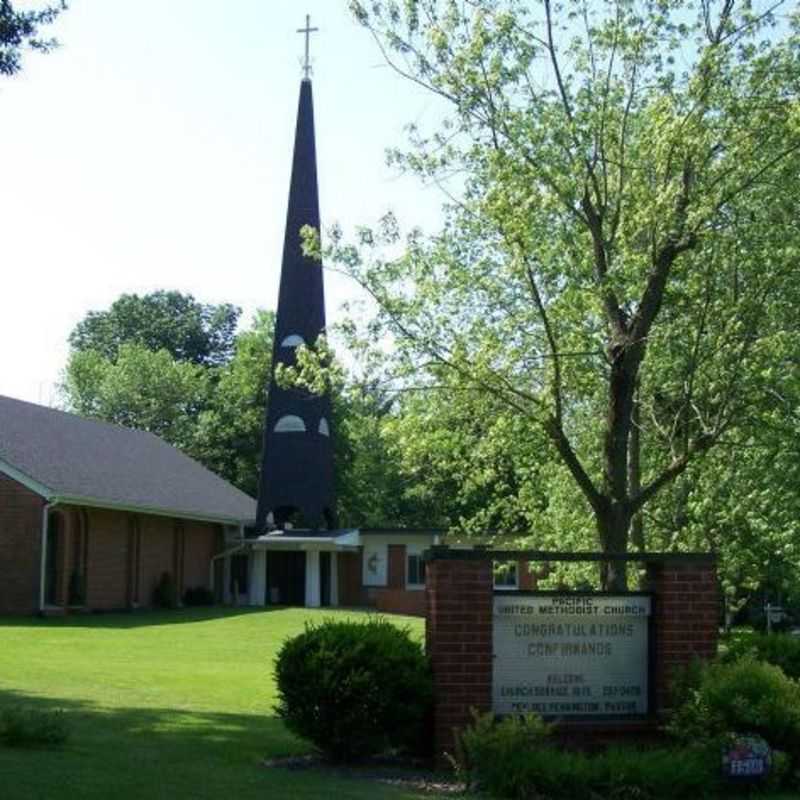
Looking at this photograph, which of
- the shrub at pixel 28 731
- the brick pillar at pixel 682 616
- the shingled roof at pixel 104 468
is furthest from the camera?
the shingled roof at pixel 104 468

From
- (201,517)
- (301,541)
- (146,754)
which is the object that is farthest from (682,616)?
(301,541)

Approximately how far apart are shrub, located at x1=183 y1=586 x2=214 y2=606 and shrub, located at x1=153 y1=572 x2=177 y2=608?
78.8 inches

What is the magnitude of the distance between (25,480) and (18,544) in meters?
1.65

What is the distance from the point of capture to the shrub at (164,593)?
4012 cm

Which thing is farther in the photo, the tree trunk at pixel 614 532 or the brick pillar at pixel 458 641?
the tree trunk at pixel 614 532

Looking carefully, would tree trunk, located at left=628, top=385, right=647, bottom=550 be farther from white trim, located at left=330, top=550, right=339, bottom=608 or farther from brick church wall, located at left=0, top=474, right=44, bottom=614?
white trim, located at left=330, top=550, right=339, bottom=608

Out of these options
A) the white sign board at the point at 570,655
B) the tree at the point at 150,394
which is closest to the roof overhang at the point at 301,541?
the tree at the point at 150,394

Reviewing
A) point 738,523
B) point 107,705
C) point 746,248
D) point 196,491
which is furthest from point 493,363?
point 196,491

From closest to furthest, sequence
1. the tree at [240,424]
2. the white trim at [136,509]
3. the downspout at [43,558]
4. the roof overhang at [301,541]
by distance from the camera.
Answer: the downspout at [43,558]
the white trim at [136,509]
the roof overhang at [301,541]
the tree at [240,424]

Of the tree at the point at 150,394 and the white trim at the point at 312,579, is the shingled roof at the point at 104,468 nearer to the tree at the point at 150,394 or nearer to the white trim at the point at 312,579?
the white trim at the point at 312,579

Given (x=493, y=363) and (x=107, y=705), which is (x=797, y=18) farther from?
(x=107, y=705)

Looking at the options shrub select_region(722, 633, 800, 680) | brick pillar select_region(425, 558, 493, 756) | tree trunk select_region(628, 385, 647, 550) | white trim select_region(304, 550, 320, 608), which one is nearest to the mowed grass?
brick pillar select_region(425, 558, 493, 756)

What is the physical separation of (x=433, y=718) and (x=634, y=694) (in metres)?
1.83

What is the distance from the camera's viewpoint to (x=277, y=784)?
382 inches
